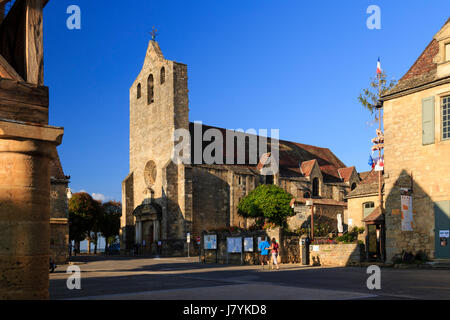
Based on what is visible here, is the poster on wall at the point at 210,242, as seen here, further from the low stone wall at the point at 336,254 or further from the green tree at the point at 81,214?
the green tree at the point at 81,214

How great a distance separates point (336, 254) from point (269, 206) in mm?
19726

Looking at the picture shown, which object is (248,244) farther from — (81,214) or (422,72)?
(81,214)

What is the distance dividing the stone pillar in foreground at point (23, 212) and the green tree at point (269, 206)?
37.4m

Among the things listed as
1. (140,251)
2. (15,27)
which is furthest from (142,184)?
(15,27)

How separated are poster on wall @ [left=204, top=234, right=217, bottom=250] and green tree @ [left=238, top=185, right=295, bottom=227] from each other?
14719 mm

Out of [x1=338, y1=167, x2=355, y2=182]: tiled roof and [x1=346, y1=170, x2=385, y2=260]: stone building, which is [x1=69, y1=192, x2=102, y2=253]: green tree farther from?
[x1=346, y1=170, x2=385, y2=260]: stone building

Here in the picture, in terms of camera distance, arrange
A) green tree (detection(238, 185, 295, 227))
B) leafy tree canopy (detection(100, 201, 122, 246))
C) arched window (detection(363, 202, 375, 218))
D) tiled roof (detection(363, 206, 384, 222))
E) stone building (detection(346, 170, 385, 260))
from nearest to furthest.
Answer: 1. tiled roof (detection(363, 206, 384, 222))
2. stone building (detection(346, 170, 385, 260))
3. arched window (detection(363, 202, 375, 218))
4. green tree (detection(238, 185, 295, 227))
5. leafy tree canopy (detection(100, 201, 122, 246))

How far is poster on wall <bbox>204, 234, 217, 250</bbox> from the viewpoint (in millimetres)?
27528

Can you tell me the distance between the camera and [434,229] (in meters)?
20.0

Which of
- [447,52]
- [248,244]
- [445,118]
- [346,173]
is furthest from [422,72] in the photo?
[346,173]

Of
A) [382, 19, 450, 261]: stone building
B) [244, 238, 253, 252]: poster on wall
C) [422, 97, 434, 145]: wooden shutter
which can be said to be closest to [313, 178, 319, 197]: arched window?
[244, 238, 253, 252]: poster on wall

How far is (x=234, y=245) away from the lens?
85.9 ft

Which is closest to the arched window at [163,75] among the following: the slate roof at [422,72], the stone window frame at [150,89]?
the stone window frame at [150,89]

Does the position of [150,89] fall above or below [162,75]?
below
